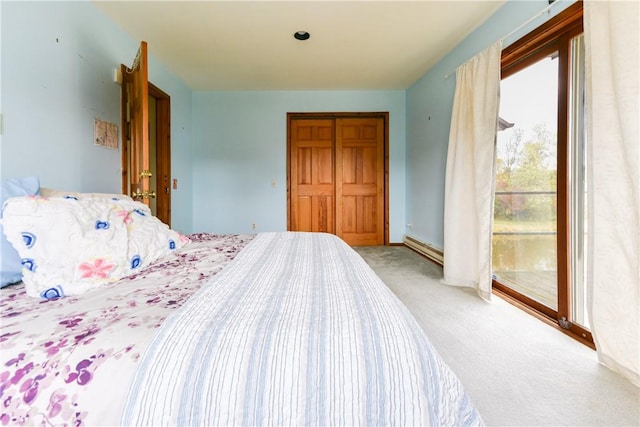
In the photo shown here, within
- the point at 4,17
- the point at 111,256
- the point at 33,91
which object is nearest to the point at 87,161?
the point at 33,91

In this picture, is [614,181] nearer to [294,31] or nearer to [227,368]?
[227,368]

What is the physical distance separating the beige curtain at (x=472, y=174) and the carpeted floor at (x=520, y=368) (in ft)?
1.14

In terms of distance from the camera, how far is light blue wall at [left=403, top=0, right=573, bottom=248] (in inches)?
89.1

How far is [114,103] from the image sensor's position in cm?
250

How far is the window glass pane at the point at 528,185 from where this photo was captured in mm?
2037

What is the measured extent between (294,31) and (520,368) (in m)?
3.11

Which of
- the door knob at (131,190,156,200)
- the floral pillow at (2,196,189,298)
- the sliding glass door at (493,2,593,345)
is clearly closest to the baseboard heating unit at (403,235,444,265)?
the sliding glass door at (493,2,593,345)

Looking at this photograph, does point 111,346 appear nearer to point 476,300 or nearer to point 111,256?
point 111,256

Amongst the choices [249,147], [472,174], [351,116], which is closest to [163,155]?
[249,147]

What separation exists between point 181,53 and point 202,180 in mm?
Result: 1846

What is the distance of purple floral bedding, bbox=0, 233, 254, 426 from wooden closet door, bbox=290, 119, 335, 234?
3713mm

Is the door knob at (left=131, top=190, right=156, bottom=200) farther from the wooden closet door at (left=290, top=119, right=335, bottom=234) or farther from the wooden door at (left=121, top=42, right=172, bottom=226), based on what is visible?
the wooden closet door at (left=290, top=119, right=335, bottom=234)

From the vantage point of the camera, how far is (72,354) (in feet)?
1.99

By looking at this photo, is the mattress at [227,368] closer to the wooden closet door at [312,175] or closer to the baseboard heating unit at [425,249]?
the baseboard heating unit at [425,249]
